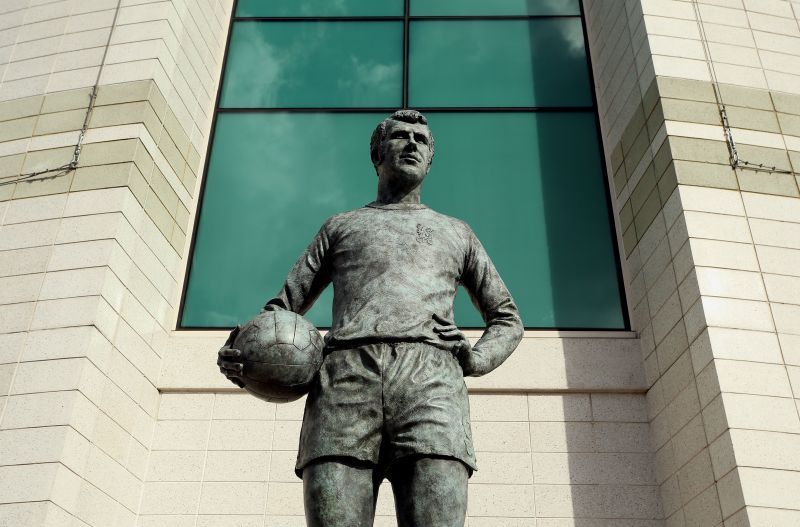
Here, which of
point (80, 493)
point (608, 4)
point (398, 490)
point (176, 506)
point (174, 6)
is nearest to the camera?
point (398, 490)

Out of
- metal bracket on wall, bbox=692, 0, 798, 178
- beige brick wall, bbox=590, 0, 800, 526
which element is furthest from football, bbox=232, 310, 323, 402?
metal bracket on wall, bbox=692, 0, 798, 178

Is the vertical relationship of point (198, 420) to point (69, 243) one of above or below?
below

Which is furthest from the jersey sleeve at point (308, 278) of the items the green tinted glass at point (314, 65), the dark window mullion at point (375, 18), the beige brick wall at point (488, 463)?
the dark window mullion at point (375, 18)

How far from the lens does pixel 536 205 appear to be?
1038 centimetres

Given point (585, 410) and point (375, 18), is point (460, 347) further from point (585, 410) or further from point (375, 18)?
point (375, 18)

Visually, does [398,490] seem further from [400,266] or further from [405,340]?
[400,266]

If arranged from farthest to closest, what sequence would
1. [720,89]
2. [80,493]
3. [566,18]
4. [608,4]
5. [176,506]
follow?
[566,18], [608,4], [720,89], [176,506], [80,493]

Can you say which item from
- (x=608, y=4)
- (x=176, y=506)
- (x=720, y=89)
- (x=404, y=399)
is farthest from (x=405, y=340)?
(x=608, y=4)

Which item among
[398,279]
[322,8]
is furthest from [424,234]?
[322,8]

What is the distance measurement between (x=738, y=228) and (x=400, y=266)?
565 cm

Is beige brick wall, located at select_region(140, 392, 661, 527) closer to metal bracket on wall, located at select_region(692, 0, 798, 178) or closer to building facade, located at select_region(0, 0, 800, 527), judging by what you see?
building facade, located at select_region(0, 0, 800, 527)

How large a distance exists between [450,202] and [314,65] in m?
2.99

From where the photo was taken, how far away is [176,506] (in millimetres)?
8172

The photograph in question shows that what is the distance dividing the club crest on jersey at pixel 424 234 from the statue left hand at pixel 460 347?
16.6 inches
